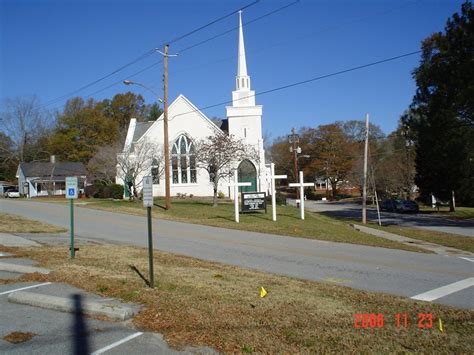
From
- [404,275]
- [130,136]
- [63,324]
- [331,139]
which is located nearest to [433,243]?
[404,275]

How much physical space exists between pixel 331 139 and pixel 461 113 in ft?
191

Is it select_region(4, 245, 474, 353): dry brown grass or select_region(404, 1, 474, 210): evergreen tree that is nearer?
Result: select_region(4, 245, 474, 353): dry brown grass

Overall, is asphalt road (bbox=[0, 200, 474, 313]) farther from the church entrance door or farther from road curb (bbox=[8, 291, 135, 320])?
the church entrance door

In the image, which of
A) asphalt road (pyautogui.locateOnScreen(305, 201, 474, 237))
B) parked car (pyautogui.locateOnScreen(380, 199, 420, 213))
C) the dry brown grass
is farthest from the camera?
parked car (pyautogui.locateOnScreen(380, 199, 420, 213))

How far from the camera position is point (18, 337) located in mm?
6016

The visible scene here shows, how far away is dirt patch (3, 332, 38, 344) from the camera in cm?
591

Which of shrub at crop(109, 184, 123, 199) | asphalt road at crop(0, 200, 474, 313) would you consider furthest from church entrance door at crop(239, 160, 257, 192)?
asphalt road at crop(0, 200, 474, 313)

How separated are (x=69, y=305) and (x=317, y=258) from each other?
7.65 metres

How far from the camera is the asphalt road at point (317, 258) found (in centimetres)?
962

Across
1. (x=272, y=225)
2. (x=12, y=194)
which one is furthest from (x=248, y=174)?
(x=12, y=194)

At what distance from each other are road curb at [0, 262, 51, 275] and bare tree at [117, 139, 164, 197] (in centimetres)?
2715

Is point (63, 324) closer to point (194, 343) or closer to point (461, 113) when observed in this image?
point (194, 343)

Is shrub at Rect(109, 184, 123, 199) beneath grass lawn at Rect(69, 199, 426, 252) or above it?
above

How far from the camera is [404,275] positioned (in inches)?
422
